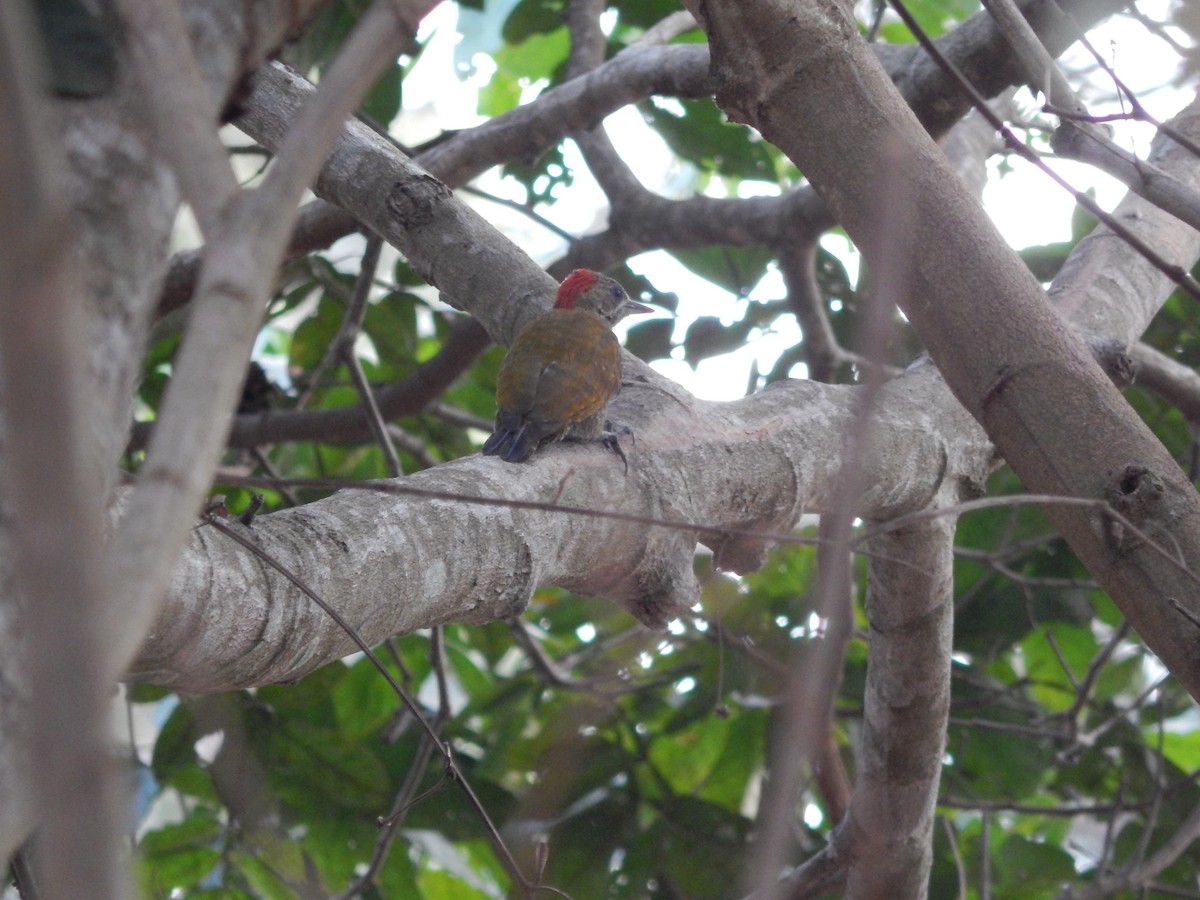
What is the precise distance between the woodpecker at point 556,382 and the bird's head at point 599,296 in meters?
0.44

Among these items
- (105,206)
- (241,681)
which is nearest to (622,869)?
(241,681)

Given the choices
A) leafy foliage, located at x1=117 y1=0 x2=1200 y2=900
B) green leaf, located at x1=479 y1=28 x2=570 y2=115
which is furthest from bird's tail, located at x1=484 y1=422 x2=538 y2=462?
green leaf, located at x1=479 y1=28 x2=570 y2=115

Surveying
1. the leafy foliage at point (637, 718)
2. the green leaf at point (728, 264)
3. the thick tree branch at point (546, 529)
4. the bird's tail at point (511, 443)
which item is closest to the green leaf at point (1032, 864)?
the leafy foliage at point (637, 718)

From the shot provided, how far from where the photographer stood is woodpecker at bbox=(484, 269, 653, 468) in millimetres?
2383

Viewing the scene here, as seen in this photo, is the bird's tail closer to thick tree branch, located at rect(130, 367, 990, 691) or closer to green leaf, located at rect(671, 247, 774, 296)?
thick tree branch, located at rect(130, 367, 990, 691)

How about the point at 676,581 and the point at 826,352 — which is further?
the point at 826,352

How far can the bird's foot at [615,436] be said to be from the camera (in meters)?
2.02

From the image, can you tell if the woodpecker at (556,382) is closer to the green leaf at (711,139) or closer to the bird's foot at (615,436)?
the bird's foot at (615,436)

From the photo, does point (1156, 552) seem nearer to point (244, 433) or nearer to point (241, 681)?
point (241, 681)

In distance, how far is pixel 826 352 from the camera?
387 centimetres

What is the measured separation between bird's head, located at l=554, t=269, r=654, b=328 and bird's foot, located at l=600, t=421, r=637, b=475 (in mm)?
1102

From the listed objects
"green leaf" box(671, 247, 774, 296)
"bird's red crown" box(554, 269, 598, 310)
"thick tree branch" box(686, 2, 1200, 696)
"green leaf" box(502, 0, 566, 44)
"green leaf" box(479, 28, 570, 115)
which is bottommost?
"thick tree branch" box(686, 2, 1200, 696)

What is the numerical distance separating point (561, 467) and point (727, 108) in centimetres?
63

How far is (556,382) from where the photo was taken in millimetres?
2424
